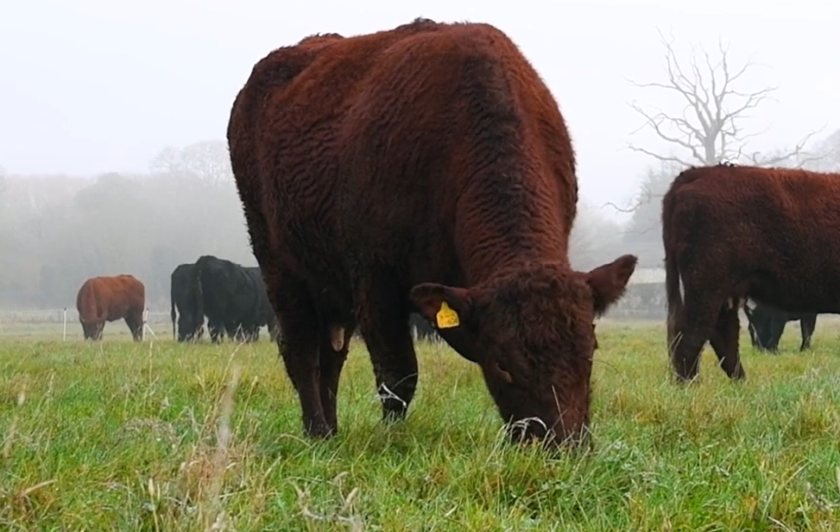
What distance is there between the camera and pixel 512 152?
15.9ft

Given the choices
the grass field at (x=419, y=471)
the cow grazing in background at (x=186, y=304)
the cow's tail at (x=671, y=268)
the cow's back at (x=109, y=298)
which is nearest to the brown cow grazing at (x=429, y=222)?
the grass field at (x=419, y=471)

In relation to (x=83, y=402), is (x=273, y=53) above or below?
above

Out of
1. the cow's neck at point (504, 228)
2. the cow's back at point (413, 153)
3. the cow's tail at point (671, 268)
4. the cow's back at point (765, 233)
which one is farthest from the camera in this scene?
the cow's tail at point (671, 268)

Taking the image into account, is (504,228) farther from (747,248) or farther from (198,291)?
(198,291)

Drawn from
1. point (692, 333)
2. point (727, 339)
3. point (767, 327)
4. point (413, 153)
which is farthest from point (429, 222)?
point (767, 327)

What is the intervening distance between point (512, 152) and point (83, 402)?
315 centimetres

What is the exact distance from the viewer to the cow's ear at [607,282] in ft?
14.7

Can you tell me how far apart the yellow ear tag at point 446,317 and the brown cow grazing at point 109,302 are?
30619 millimetres

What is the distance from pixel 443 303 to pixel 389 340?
795 millimetres

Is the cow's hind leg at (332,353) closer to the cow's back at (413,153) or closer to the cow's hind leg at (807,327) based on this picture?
the cow's back at (413,153)

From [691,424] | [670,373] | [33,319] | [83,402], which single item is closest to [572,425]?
[691,424]

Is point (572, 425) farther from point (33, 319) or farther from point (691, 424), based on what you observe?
point (33, 319)

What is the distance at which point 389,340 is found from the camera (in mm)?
5164

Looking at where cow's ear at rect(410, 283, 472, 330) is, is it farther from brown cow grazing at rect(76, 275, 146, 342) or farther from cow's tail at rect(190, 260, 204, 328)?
brown cow grazing at rect(76, 275, 146, 342)
